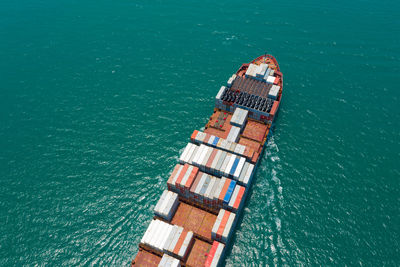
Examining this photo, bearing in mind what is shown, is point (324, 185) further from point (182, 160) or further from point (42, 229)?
point (42, 229)

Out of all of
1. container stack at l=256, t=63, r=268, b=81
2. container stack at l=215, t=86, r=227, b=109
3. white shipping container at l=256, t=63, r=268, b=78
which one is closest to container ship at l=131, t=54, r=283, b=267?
container stack at l=215, t=86, r=227, b=109

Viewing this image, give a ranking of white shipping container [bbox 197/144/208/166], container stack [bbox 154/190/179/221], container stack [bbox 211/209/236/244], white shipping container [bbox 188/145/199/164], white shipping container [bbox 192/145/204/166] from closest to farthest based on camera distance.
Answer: container stack [bbox 211/209/236/244]
container stack [bbox 154/190/179/221]
white shipping container [bbox 197/144/208/166]
white shipping container [bbox 192/145/204/166]
white shipping container [bbox 188/145/199/164]

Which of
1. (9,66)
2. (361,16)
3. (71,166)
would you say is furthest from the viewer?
(361,16)

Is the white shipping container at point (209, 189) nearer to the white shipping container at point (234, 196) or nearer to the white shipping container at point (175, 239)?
the white shipping container at point (234, 196)

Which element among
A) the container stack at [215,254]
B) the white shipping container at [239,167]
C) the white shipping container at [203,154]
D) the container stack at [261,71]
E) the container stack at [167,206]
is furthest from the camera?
the container stack at [261,71]

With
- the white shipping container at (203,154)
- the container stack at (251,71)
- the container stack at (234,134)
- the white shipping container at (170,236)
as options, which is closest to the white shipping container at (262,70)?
the container stack at (251,71)

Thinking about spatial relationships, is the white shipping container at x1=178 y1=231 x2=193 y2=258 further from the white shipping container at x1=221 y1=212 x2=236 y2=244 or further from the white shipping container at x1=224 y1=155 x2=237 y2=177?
the white shipping container at x1=224 y1=155 x2=237 y2=177

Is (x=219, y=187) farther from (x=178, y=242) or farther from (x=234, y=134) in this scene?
(x=234, y=134)

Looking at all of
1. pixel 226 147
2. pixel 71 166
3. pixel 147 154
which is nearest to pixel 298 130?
pixel 226 147
